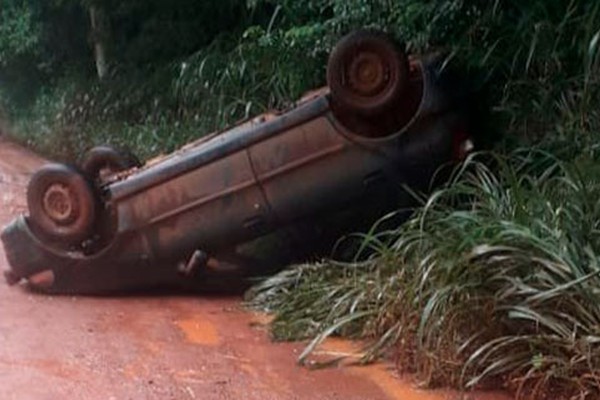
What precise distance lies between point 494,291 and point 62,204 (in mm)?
3496

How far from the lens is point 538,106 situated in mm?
7203

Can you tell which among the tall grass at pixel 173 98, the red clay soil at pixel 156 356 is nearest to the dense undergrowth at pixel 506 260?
the red clay soil at pixel 156 356

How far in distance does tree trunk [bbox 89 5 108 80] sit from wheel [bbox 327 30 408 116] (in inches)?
314

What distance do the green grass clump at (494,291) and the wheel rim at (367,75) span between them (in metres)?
1.20

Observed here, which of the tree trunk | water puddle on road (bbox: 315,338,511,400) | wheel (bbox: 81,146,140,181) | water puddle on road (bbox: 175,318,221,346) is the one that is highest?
the tree trunk

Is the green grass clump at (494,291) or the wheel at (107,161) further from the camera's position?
the wheel at (107,161)

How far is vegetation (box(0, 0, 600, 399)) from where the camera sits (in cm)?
499

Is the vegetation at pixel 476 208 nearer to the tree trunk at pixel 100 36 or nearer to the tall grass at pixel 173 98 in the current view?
the tall grass at pixel 173 98

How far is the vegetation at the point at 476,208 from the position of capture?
4988 mm

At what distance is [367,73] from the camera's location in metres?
7.25

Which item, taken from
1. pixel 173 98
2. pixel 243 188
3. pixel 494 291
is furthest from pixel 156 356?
pixel 173 98

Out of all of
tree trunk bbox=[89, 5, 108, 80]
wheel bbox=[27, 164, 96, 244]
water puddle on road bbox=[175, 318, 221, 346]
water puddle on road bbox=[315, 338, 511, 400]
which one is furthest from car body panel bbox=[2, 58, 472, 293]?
tree trunk bbox=[89, 5, 108, 80]

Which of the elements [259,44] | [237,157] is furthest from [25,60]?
[237,157]

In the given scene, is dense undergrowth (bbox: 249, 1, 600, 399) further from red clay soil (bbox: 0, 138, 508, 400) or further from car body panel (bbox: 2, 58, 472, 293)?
car body panel (bbox: 2, 58, 472, 293)
